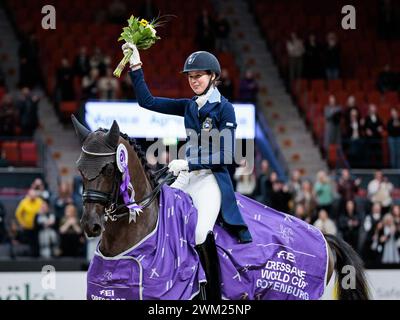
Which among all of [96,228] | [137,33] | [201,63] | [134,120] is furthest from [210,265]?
[134,120]

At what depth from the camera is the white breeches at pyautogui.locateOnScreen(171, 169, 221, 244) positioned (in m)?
8.88

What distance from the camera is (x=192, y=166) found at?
8.87m

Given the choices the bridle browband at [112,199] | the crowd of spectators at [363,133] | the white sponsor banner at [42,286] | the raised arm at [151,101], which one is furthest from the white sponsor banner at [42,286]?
the crowd of spectators at [363,133]

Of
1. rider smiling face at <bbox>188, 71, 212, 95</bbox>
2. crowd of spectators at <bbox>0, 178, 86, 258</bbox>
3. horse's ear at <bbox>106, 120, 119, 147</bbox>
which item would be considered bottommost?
crowd of spectators at <bbox>0, 178, 86, 258</bbox>

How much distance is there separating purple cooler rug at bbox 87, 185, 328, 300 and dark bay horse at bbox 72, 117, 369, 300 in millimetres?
60

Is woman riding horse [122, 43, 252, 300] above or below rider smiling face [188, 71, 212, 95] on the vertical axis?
below

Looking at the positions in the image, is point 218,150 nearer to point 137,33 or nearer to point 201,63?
point 201,63

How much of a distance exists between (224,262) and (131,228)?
91cm

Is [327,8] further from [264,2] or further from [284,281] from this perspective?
[284,281]

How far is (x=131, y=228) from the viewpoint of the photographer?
8.49 metres

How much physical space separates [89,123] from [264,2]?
25.4 feet

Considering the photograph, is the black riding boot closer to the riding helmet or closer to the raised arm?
the raised arm

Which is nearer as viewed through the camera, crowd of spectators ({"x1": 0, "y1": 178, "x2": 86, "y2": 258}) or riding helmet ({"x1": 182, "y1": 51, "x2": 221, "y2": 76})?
riding helmet ({"x1": 182, "y1": 51, "x2": 221, "y2": 76})

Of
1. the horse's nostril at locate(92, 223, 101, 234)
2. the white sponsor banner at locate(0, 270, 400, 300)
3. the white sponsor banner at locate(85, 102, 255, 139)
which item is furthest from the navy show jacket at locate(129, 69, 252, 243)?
the white sponsor banner at locate(85, 102, 255, 139)
